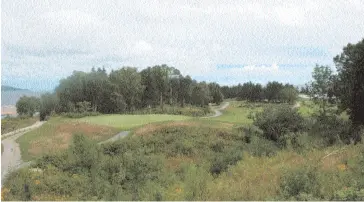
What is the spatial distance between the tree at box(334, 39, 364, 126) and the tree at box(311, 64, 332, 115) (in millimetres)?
9784

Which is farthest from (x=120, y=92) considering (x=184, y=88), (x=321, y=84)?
(x=321, y=84)

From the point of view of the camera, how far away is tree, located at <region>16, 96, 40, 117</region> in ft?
281

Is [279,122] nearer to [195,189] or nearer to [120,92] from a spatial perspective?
[195,189]

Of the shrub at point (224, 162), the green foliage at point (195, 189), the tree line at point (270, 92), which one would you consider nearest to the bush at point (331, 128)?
the shrub at point (224, 162)

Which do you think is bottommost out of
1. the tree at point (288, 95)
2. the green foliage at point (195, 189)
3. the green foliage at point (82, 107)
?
the green foliage at point (195, 189)

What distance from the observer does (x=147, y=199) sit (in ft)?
29.8

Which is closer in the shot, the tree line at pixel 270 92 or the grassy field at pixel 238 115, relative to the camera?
the grassy field at pixel 238 115

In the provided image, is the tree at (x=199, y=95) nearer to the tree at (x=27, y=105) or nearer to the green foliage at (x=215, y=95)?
the green foliage at (x=215, y=95)

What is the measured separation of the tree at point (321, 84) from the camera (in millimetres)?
53875

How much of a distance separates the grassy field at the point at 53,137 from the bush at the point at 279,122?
45.7 feet

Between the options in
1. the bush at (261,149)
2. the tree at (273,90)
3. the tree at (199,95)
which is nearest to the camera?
the bush at (261,149)

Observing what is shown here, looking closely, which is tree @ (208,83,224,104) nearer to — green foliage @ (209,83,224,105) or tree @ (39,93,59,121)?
green foliage @ (209,83,224,105)

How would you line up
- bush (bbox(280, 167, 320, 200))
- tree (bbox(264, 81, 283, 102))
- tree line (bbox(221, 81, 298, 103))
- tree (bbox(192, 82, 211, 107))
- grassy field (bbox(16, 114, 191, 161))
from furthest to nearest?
tree (bbox(264, 81, 283, 102)) → tree line (bbox(221, 81, 298, 103)) → tree (bbox(192, 82, 211, 107)) → grassy field (bbox(16, 114, 191, 161)) → bush (bbox(280, 167, 320, 200))

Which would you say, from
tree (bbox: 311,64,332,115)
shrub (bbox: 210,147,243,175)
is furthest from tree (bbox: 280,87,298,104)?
shrub (bbox: 210,147,243,175)
